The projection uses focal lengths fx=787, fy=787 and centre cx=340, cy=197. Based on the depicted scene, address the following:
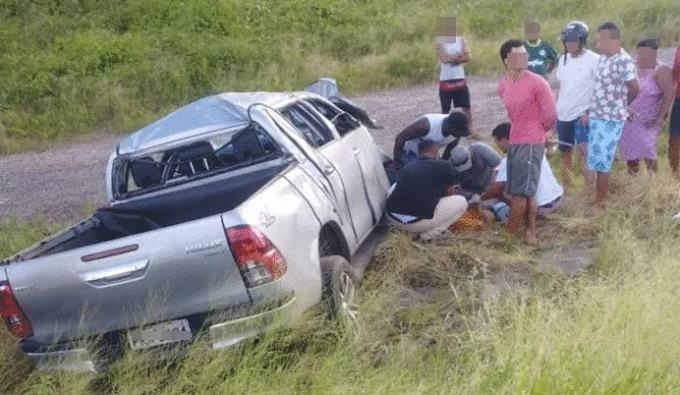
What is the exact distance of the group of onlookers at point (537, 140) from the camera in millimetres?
6105

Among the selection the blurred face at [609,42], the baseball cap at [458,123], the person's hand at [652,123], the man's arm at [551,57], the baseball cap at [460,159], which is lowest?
the baseball cap at [460,159]

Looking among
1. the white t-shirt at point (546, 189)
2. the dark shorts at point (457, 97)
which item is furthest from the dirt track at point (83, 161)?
the white t-shirt at point (546, 189)

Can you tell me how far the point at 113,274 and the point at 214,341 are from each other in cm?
61

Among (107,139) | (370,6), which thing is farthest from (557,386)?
(370,6)

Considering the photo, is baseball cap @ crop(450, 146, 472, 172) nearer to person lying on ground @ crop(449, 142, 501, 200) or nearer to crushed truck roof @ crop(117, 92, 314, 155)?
person lying on ground @ crop(449, 142, 501, 200)

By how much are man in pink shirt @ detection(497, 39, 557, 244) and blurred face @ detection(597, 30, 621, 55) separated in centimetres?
76

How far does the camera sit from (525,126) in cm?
604

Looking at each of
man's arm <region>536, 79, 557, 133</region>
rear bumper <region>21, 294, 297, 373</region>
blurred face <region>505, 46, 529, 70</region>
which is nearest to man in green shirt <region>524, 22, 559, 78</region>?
blurred face <region>505, 46, 529, 70</region>

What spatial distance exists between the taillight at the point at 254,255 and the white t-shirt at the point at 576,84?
3.94 m

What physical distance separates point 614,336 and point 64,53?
14184mm

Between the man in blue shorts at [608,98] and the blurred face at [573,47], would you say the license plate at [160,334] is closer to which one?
the man in blue shorts at [608,98]

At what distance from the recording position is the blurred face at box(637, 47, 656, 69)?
664 cm

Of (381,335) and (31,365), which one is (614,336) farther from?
(31,365)

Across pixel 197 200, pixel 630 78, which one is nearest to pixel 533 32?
pixel 630 78
